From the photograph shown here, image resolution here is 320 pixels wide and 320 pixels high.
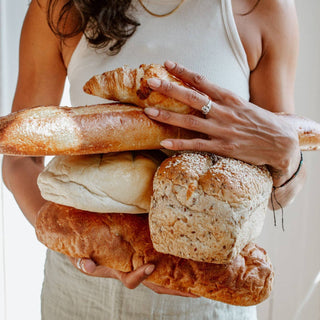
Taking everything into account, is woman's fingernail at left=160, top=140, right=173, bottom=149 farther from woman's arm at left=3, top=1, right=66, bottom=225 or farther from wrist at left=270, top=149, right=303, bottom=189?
woman's arm at left=3, top=1, right=66, bottom=225

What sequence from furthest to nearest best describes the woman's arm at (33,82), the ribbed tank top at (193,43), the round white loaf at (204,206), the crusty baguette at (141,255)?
the woman's arm at (33,82) < the ribbed tank top at (193,43) < the crusty baguette at (141,255) < the round white loaf at (204,206)

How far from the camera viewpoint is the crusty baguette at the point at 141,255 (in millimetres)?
687

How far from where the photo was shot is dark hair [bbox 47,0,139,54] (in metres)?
0.98

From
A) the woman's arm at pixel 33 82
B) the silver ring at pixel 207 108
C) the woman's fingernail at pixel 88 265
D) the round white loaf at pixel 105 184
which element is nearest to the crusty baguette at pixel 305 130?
the silver ring at pixel 207 108

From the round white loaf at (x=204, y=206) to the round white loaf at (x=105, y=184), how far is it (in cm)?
6

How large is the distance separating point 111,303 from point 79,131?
680mm

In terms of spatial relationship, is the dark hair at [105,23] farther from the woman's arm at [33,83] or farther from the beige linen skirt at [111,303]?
the beige linen skirt at [111,303]

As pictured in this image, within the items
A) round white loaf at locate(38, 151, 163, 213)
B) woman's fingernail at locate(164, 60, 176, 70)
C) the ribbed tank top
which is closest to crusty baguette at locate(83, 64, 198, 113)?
woman's fingernail at locate(164, 60, 176, 70)

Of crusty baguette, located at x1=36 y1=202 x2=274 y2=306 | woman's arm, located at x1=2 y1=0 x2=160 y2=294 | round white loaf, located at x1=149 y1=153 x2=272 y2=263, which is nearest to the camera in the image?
round white loaf, located at x1=149 y1=153 x2=272 y2=263

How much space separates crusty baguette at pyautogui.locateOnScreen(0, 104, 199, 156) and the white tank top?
37 cm

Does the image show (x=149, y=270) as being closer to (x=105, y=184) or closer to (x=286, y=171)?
(x=105, y=184)

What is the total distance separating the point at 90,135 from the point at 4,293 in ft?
5.99

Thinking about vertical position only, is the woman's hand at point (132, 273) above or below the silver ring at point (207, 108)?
below

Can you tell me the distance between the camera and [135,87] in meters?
0.65
